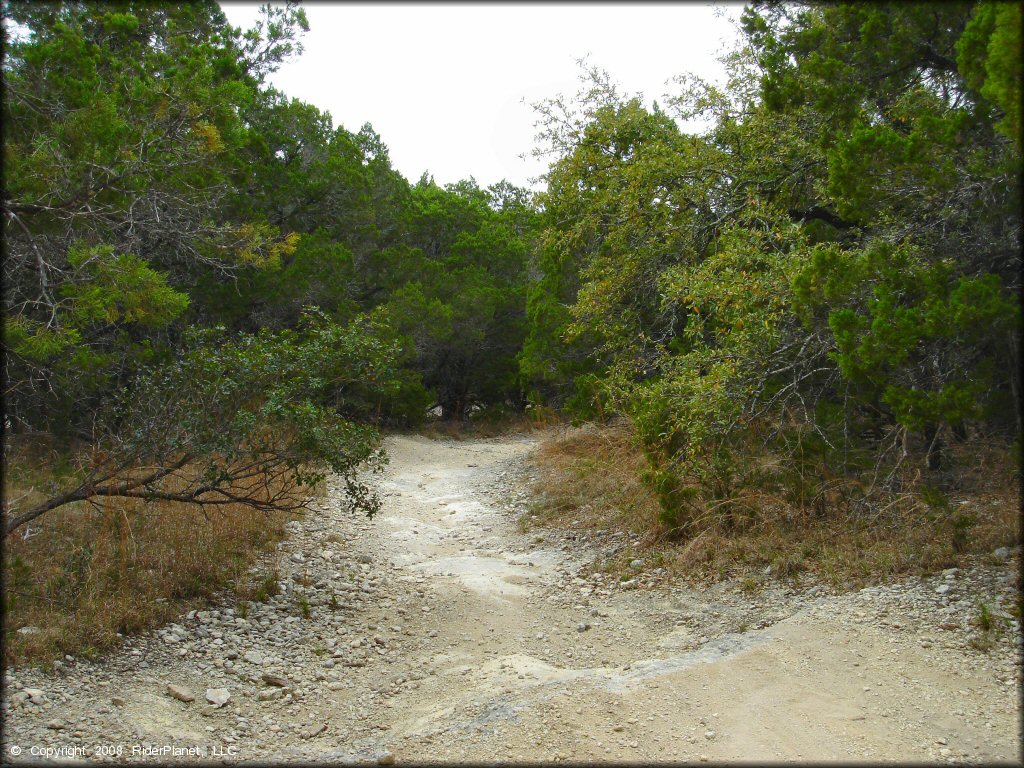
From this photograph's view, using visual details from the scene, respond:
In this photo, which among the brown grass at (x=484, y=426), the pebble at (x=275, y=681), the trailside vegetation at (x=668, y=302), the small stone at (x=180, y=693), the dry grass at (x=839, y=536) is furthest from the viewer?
the brown grass at (x=484, y=426)

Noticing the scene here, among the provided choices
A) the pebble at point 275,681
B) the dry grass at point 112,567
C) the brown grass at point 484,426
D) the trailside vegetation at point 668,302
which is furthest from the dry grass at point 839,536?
the brown grass at point 484,426

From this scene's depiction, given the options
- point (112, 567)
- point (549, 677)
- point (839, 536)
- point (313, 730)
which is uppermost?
point (839, 536)

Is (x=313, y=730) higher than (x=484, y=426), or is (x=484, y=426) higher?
(x=484, y=426)

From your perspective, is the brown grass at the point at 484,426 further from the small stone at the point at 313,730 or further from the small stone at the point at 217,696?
the small stone at the point at 313,730

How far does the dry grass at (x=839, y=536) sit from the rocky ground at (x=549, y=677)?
0.21 metres

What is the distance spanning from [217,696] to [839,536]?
15.0 ft

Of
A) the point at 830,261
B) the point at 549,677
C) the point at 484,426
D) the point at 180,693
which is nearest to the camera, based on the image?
the point at 180,693

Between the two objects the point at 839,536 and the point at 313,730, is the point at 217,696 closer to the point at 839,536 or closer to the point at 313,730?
the point at 313,730

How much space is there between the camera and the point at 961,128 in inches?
174

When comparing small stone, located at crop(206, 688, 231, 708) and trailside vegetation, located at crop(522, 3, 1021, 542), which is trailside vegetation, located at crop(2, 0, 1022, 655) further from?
small stone, located at crop(206, 688, 231, 708)

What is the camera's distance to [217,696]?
4.15 metres

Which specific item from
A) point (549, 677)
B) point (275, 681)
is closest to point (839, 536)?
point (549, 677)

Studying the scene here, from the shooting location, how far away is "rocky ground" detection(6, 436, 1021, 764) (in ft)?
11.4

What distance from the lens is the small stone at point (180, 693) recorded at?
4090 mm
